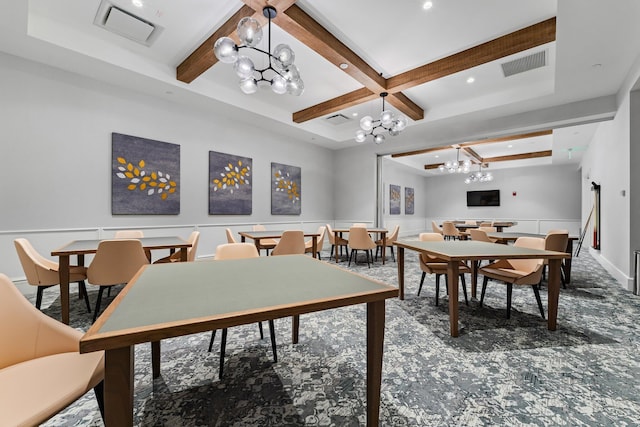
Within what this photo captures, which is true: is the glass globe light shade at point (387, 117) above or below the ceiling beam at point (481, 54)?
below

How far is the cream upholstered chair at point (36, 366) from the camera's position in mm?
825

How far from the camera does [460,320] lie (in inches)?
101

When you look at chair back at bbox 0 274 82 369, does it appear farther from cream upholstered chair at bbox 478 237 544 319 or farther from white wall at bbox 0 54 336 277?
white wall at bbox 0 54 336 277

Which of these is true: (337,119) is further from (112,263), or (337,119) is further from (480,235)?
(112,263)

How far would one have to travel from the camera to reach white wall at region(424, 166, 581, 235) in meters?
9.84

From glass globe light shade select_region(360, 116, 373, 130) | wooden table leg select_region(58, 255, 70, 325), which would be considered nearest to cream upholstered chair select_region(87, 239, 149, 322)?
wooden table leg select_region(58, 255, 70, 325)

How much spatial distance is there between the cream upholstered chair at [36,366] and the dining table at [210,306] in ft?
0.68

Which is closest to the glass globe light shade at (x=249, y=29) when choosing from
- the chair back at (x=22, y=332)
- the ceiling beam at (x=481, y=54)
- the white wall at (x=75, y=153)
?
the chair back at (x=22, y=332)

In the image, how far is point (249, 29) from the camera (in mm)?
2229

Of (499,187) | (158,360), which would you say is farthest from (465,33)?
Result: (499,187)

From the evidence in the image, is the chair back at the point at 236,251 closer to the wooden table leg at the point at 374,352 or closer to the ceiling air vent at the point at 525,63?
the wooden table leg at the point at 374,352

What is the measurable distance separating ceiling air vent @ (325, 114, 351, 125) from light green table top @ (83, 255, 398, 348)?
5.16 meters

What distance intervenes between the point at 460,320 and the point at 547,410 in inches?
46.7

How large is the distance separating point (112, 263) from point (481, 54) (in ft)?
15.9
